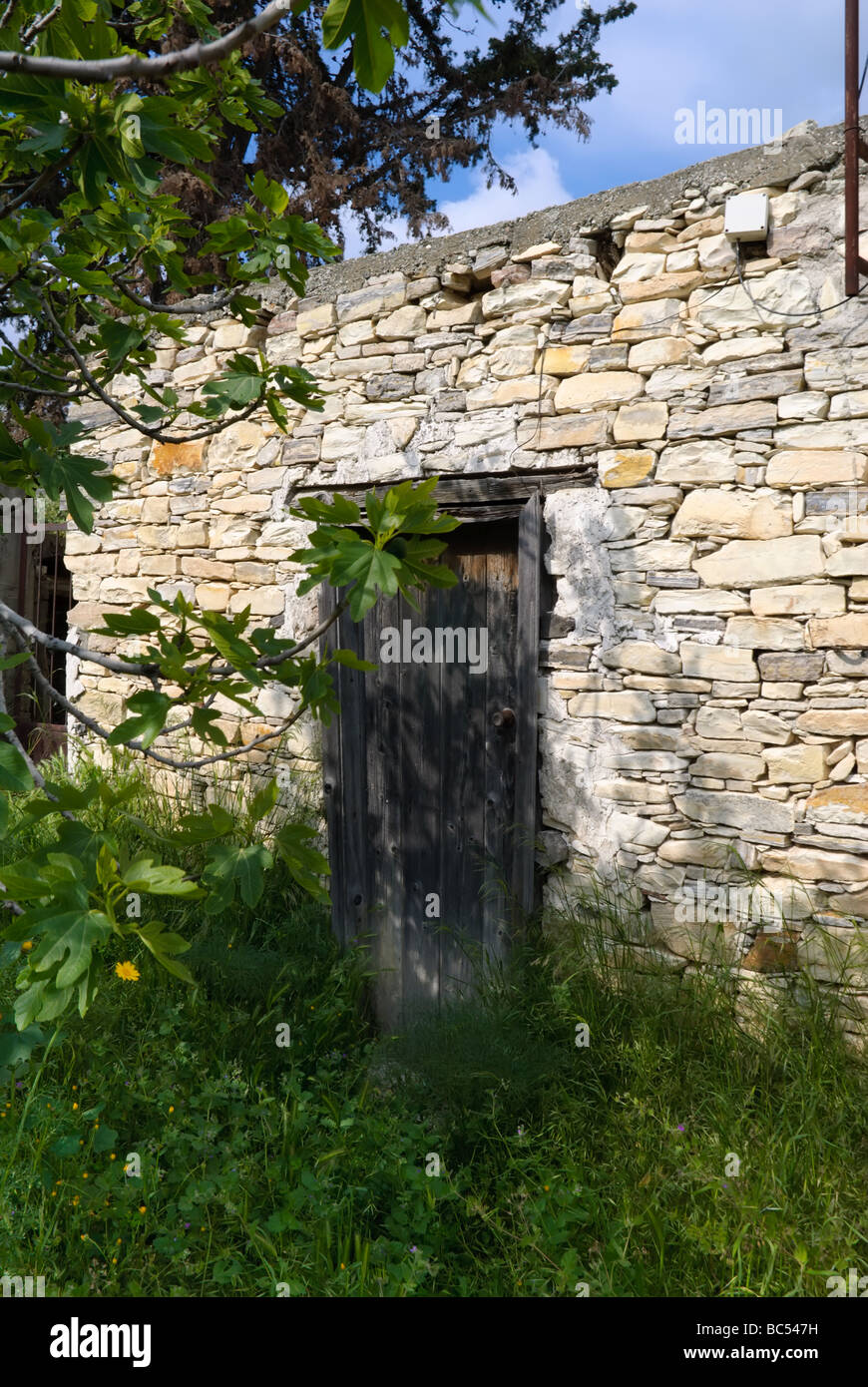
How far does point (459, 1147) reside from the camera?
9.07 ft

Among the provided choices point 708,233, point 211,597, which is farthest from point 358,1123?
point 708,233

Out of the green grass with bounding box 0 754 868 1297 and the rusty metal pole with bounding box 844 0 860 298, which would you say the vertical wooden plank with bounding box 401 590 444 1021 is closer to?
the green grass with bounding box 0 754 868 1297

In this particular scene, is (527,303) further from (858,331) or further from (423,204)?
(423,204)

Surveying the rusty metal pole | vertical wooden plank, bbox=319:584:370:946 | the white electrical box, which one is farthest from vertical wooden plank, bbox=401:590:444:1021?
the rusty metal pole

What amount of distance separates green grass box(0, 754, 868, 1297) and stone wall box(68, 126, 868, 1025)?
362mm

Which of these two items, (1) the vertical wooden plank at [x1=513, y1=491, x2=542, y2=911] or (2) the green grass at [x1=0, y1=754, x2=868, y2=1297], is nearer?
(2) the green grass at [x1=0, y1=754, x2=868, y2=1297]

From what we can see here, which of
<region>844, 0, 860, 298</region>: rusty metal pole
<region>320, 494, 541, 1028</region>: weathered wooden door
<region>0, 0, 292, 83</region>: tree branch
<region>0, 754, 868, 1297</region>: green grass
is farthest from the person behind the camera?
<region>320, 494, 541, 1028</region>: weathered wooden door

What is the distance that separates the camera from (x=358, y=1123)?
2877 millimetres

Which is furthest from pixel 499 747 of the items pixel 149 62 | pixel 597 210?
pixel 149 62

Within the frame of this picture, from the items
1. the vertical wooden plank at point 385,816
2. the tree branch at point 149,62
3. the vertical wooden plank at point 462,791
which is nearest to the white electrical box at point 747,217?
the vertical wooden plank at point 462,791

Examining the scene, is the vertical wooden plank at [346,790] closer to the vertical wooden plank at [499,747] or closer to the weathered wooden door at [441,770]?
the weathered wooden door at [441,770]

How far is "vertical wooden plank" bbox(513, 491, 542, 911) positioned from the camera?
3.45m

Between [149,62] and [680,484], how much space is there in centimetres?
223

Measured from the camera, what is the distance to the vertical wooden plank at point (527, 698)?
3.45 meters
